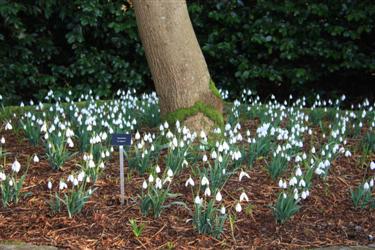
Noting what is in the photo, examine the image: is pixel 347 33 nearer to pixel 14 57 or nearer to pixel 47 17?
pixel 47 17

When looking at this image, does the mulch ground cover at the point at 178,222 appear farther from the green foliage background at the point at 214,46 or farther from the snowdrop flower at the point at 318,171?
the green foliage background at the point at 214,46

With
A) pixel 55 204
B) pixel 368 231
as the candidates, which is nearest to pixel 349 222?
pixel 368 231

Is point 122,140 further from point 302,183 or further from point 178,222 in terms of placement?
point 302,183

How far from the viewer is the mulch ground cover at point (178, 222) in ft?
11.3

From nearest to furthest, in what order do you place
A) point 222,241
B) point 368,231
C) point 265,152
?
point 222,241, point 368,231, point 265,152

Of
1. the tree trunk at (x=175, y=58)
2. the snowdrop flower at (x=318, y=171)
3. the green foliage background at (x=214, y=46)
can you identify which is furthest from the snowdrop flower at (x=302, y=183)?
the green foliage background at (x=214, y=46)

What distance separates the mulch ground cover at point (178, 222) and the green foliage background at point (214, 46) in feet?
13.1

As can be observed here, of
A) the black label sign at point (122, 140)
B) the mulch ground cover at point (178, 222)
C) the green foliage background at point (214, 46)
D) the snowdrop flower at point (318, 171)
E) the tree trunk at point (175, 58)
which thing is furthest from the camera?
the green foliage background at point (214, 46)

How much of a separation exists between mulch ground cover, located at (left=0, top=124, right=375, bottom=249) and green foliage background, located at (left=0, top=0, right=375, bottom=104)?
3.98 metres

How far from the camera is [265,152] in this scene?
4.77m

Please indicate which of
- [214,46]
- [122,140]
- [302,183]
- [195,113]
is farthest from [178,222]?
[214,46]

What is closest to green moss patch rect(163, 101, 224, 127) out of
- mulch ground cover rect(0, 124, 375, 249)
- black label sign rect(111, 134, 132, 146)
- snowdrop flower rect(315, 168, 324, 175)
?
mulch ground cover rect(0, 124, 375, 249)

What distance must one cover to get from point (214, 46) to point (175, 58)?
124 inches

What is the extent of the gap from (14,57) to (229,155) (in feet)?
16.0
